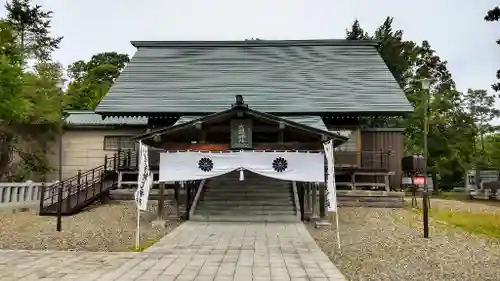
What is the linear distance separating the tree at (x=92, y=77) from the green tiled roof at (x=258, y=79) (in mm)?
10262

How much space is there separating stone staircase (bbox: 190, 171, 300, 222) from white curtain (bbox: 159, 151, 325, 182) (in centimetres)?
226

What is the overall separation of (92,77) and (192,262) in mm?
34520

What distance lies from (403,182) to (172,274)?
1577 cm

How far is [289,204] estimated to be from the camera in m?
14.4

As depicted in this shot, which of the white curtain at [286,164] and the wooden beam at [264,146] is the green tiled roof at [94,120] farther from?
the white curtain at [286,164]

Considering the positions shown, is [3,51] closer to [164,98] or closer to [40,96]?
[40,96]

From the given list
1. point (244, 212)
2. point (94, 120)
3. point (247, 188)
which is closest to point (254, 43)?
point (94, 120)

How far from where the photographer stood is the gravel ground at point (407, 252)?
22.9 feet

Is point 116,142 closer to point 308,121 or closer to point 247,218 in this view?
point 308,121

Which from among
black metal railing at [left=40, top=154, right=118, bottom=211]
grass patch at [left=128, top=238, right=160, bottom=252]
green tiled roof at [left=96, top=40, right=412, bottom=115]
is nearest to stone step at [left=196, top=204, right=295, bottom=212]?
grass patch at [left=128, top=238, right=160, bottom=252]

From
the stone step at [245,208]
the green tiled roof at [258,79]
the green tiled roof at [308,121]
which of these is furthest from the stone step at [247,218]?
the green tiled roof at [258,79]

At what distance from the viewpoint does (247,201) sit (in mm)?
14672

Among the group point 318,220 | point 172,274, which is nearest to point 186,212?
point 318,220

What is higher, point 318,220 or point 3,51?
point 3,51
